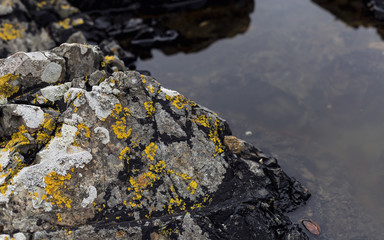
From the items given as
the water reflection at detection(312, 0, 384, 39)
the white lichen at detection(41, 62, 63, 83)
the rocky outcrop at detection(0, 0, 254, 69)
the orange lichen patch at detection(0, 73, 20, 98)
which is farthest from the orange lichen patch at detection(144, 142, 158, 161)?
the water reflection at detection(312, 0, 384, 39)

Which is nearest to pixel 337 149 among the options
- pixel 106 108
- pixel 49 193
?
pixel 106 108

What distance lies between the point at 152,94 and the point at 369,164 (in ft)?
15.5

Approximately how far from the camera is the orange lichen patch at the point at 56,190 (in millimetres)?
4961

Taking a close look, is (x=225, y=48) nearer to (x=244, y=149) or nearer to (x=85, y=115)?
(x=244, y=149)

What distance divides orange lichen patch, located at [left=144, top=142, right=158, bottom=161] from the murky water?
8.94 feet

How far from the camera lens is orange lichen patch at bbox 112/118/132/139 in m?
5.61

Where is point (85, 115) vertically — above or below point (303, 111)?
above

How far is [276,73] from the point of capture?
10.5 meters

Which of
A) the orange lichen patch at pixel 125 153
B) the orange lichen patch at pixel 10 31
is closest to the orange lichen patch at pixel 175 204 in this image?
the orange lichen patch at pixel 125 153

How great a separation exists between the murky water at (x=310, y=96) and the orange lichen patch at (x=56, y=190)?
3811 mm

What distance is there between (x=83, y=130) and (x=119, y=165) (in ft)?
2.44

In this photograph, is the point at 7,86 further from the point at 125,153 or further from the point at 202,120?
the point at 202,120

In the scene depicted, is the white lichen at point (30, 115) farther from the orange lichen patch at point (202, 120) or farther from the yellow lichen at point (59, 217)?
the orange lichen patch at point (202, 120)

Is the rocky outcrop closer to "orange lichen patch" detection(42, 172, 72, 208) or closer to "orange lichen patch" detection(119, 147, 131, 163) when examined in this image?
"orange lichen patch" detection(119, 147, 131, 163)
